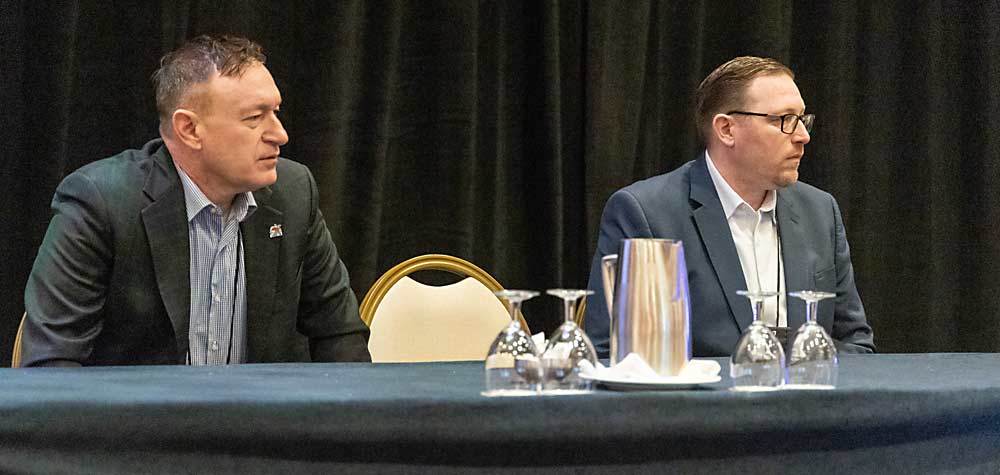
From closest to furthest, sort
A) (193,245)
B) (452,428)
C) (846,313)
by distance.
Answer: (452,428) → (193,245) → (846,313)

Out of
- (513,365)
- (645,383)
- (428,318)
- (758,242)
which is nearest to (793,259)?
(758,242)

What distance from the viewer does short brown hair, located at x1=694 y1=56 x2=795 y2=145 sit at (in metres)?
3.09

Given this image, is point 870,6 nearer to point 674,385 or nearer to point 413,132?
point 413,132

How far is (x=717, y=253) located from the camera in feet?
9.30

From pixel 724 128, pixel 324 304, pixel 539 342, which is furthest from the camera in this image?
pixel 724 128

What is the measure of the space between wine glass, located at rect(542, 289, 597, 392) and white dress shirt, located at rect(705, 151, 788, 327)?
1.30 metres

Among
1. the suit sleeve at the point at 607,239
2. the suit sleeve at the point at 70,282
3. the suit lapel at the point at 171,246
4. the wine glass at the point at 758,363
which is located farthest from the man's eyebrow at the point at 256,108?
the wine glass at the point at 758,363

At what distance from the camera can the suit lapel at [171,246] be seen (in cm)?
254

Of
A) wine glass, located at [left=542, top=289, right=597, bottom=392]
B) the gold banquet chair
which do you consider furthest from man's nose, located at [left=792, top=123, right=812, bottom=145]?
wine glass, located at [left=542, top=289, right=597, bottom=392]

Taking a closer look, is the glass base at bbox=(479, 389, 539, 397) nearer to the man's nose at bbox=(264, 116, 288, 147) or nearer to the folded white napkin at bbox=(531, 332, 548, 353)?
the folded white napkin at bbox=(531, 332, 548, 353)

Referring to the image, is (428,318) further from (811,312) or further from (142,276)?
(811,312)

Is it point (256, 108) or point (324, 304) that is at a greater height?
point (256, 108)

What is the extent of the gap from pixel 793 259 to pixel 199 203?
1474 millimetres

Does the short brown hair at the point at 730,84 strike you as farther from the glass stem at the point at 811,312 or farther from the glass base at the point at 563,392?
the glass base at the point at 563,392
